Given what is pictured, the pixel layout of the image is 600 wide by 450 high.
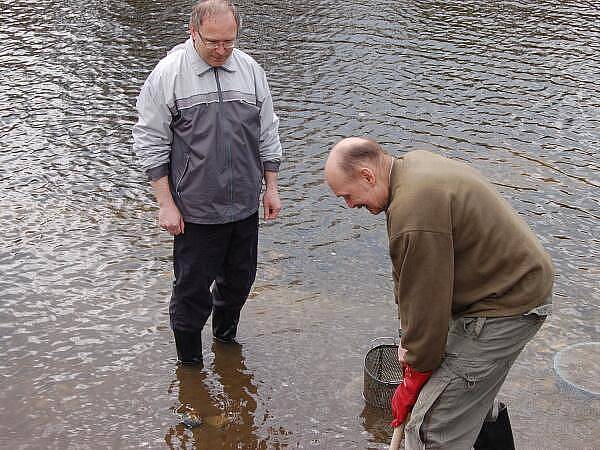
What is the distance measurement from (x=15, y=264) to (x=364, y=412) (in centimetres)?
322

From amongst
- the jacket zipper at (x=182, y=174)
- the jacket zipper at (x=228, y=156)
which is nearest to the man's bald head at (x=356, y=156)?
the jacket zipper at (x=228, y=156)

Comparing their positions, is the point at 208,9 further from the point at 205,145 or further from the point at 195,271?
the point at 195,271

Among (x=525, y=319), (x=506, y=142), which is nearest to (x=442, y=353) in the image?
(x=525, y=319)

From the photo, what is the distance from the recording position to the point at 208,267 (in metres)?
4.80

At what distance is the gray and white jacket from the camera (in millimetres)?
4453

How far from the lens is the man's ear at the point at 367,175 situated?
3.17 metres

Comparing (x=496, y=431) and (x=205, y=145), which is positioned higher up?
(x=205, y=145)

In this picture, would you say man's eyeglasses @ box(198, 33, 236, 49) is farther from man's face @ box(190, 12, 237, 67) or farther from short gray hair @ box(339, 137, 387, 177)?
short gray hair @ box(339, 137, 387, 177)

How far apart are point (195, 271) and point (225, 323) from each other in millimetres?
826

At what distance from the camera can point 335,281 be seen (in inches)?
253

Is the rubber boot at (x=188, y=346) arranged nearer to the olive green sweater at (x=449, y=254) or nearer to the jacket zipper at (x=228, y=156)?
the jacket zipper at (x=228, y=156)

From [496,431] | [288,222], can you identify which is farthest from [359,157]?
[288,222]

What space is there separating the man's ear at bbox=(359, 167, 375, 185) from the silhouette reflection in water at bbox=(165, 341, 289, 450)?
2146 millimetres

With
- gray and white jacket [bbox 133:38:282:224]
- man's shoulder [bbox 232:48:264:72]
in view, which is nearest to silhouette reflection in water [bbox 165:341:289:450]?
gray and white jacket [bbox 133:38:282:224]
